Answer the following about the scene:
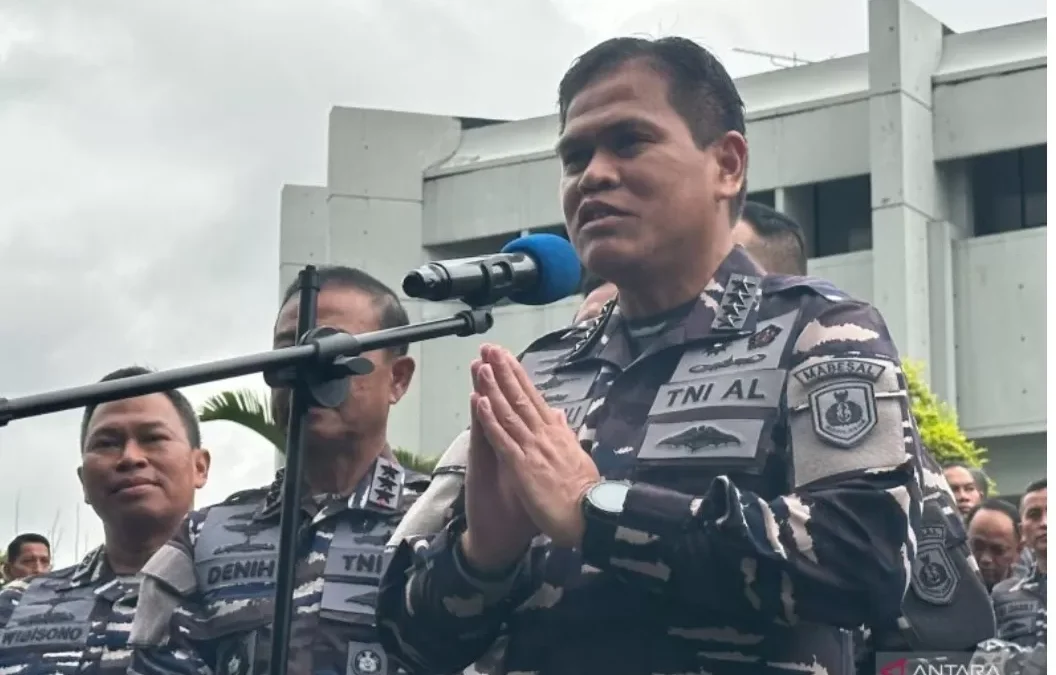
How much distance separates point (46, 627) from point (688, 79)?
8.29 ft

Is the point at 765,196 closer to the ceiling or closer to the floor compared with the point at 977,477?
closer to the ceiling

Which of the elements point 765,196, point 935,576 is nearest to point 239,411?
point 935,576

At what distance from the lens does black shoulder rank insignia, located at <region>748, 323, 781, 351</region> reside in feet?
10.6

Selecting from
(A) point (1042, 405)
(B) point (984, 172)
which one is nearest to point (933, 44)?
(B) point (984, 172)

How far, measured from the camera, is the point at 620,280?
Answer: 132 inches

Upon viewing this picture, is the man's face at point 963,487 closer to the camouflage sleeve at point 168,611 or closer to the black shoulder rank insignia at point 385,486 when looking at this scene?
the black shoulder rank insignia at point 385,486

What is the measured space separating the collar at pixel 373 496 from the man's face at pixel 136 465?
2.15ft

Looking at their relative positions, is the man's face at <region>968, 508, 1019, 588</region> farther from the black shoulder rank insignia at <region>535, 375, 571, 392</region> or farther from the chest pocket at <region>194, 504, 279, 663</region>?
the black shoulder rank insignia at <region>535, 375, 571, 392</region>

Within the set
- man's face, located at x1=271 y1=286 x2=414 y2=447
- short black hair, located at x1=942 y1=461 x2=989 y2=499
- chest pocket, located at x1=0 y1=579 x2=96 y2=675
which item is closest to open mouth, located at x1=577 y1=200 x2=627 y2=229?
man's face, located at x1=271 y1=286 x2=414 y2=447

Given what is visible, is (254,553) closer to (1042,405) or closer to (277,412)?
(277,412)

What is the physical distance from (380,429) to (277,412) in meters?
0.22

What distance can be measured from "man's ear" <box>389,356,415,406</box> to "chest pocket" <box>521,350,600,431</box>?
3.36 ft

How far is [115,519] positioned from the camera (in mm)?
5129

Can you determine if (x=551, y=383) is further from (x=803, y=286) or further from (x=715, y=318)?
(x=803, y=286)
